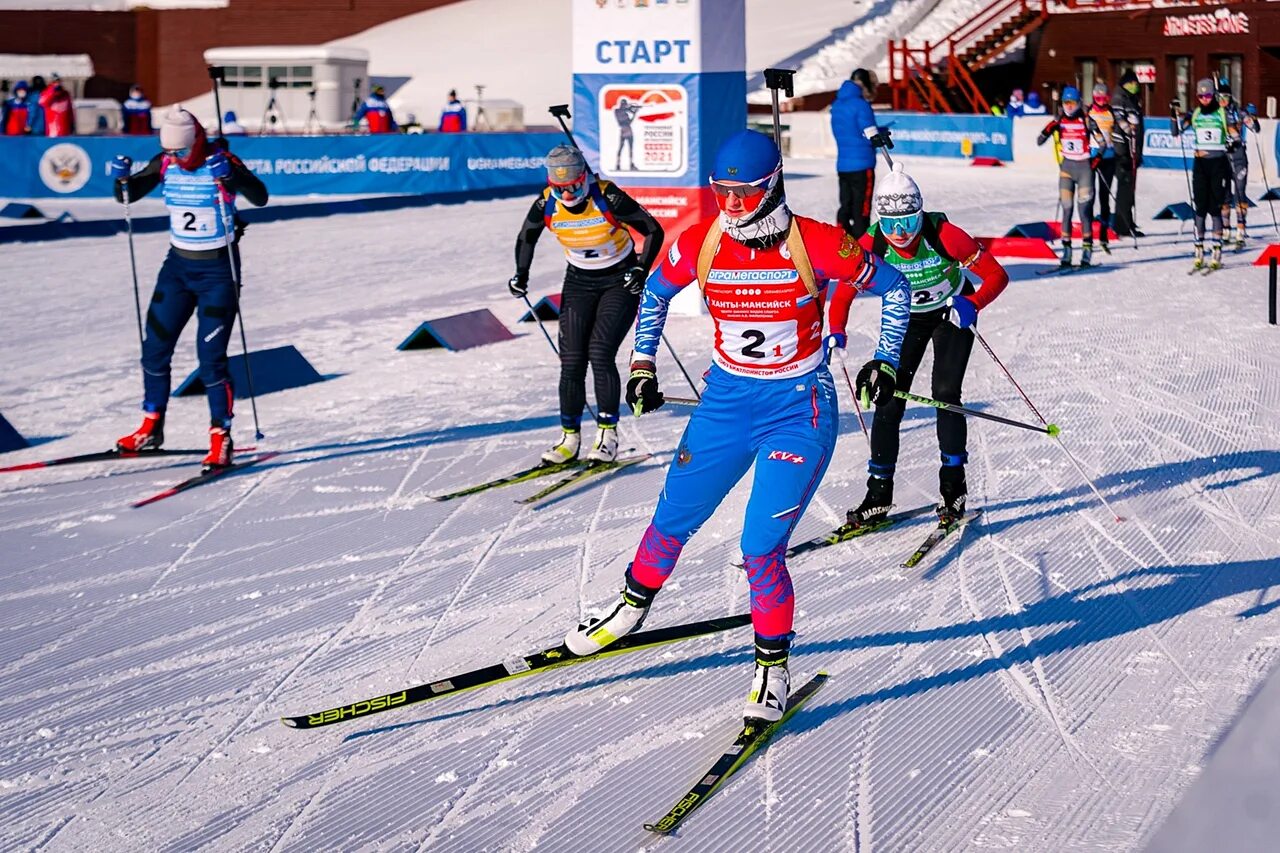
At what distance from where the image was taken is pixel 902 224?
7.26m

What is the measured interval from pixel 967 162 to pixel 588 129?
19691 mm

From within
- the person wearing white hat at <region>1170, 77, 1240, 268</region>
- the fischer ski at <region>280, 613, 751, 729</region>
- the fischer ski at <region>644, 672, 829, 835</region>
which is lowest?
the fischer ski at <region>644, 672, 829, 835</region>

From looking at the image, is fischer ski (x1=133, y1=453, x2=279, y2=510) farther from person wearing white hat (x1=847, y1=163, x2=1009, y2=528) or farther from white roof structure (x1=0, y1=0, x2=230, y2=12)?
white roof structure (x1=0, y1=0, x2=230, y2=12)

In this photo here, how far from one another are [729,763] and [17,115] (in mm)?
31823

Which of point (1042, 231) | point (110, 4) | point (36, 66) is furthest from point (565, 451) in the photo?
point (110, 4)

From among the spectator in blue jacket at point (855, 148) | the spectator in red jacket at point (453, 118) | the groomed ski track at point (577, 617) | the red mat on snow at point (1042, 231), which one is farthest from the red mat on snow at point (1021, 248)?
the spectator in red jacket at point (453, 118)

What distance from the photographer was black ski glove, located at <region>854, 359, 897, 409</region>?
5.33 meters

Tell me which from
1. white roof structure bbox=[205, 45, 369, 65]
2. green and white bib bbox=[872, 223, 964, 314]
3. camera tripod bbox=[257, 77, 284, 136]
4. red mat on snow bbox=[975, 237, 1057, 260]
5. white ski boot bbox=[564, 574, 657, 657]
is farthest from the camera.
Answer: white roof structure bbox=[205, 45, 369, 65]

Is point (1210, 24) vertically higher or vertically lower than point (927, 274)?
higher

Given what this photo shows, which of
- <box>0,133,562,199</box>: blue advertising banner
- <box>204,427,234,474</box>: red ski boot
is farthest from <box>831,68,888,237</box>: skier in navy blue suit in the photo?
<box>0,133,562,199</box>: blue advertising banner

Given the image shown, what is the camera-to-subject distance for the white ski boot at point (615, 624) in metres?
5.55

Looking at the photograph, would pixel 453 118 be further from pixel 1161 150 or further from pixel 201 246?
pixel 201 246

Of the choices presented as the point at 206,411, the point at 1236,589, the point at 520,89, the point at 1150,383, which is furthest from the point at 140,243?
the point at 520,89

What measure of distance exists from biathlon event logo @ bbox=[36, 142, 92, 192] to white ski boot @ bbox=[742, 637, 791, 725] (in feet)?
78.9
